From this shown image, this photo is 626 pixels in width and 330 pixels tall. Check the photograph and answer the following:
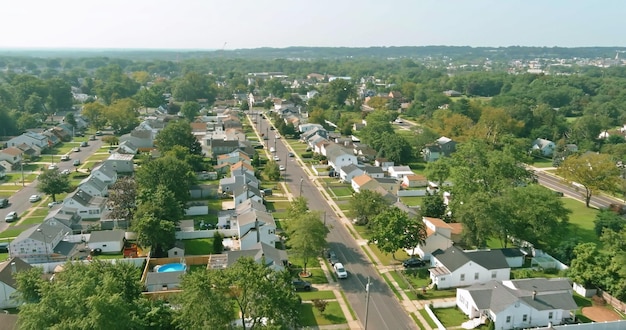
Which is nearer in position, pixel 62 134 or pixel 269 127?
pixel 62 134

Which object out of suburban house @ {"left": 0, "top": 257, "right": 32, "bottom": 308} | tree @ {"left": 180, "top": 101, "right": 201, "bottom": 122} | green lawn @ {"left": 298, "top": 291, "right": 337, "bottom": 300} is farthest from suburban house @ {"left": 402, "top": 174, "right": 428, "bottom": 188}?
tree @ {"left": 180, "top": 101, "right": 201, "bottom": 122}

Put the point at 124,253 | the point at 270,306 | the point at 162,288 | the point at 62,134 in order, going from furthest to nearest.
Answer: the point at 62,134 < the point at 124,253 < the point at 162,288 < the point at 270,306

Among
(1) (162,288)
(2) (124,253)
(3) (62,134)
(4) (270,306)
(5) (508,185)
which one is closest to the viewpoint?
(4) (270,306)

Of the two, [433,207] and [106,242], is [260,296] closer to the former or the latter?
[106,242]

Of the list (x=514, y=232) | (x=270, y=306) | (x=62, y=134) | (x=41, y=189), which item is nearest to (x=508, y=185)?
(x=514, y=232)

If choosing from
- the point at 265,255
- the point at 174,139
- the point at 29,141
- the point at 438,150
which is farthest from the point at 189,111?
the point at 265,255

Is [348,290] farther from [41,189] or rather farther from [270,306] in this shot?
[41,189]
